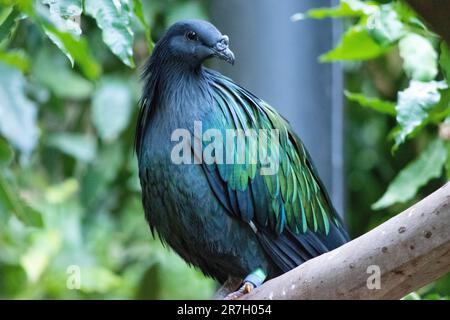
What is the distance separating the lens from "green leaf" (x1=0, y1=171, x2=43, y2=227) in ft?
7.76

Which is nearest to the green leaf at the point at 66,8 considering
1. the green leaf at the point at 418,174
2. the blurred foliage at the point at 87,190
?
the green leaf at the point at 418,174

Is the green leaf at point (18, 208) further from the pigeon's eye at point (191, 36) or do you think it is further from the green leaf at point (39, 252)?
the green leaf at point (39, 252)

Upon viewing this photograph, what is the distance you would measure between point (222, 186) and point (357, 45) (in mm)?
680

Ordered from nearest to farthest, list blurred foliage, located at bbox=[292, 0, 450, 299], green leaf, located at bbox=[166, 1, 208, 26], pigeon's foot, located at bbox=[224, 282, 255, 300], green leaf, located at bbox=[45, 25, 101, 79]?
pigeon's foot, located at bbox=[224, 282, 255, 300] < green leaf, located at bbox=[45, 25, 101, 79] < blurred foliage, located at bbox=[292, 0, 450, 299] < green leaf, located at bbox=[166, 1, 208, 26]

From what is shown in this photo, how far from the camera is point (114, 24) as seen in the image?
1.77m

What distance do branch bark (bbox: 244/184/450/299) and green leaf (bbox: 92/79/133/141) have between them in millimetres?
1876

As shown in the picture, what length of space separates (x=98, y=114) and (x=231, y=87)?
1713mm

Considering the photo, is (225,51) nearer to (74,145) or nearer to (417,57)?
(417,57)

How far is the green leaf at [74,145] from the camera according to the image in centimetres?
358

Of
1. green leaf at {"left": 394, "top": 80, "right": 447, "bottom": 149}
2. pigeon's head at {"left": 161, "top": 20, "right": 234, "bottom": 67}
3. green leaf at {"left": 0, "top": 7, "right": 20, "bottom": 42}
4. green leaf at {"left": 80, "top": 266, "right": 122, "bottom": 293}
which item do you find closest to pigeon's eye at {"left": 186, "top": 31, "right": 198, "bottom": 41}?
pigeon's head at {"left": 161, "top": 20, "right": 234, "bottom": 67}

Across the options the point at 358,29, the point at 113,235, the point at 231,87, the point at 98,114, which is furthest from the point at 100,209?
the point at 231,87

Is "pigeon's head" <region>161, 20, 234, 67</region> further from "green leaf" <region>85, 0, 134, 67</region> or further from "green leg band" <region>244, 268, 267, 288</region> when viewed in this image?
"green leg band" <region>244, 268, 267, 288</region>

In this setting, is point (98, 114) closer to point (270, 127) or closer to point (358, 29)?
point (358, 29)

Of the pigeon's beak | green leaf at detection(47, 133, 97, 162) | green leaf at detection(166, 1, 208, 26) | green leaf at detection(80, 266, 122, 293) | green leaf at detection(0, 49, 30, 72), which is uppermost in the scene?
green leaf at detection(166, 1, 208, 26)
